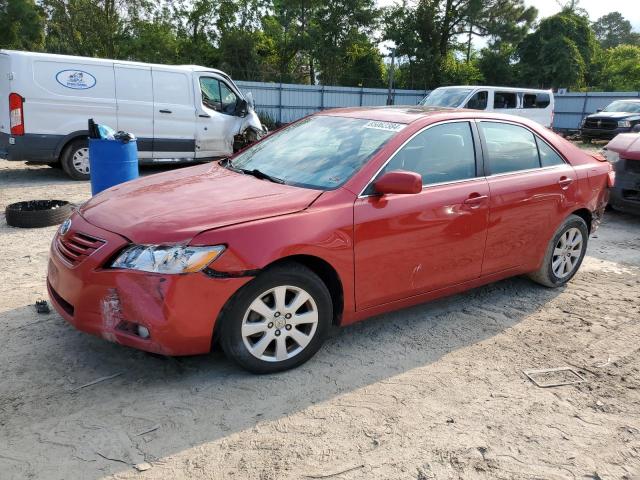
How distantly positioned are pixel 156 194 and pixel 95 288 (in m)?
0.82

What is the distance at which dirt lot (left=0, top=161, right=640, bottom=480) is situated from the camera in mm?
2607

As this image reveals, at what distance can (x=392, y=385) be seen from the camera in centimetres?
331

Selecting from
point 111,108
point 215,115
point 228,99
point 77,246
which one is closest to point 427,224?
point 77,246

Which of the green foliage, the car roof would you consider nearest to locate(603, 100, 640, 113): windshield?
the car roof

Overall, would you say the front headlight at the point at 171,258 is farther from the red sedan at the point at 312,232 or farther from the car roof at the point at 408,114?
the car roof at the point at 408,114

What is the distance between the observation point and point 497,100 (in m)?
16.6

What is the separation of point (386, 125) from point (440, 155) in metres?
0.46

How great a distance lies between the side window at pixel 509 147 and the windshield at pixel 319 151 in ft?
2.83

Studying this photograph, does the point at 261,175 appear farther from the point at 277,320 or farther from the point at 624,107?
the point at 624,107

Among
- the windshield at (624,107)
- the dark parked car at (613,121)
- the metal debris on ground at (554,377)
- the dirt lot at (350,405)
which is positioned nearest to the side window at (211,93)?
the dirt lot at (350,405)

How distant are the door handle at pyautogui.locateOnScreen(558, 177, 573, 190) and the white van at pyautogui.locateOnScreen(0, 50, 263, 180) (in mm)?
7340

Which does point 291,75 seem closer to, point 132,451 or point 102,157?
point 102,157

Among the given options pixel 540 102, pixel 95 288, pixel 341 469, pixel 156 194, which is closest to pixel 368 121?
pixel 156 194

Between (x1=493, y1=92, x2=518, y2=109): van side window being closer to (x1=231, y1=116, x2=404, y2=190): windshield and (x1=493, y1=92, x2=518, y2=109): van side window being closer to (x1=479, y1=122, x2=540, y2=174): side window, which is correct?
(x1=479, y1=122, x2=540, y2=174): side window
